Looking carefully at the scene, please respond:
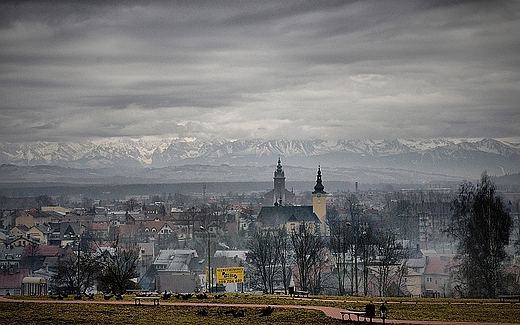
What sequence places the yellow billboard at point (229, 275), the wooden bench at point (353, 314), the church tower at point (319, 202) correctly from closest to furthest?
the wooden bench at point (353, 314)
the yellow billboard at point (229, 275)
the church tower at point (319, 202)

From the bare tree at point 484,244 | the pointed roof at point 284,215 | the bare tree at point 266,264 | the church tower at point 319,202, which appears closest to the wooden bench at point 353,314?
Result: the bare tree at point 484,244

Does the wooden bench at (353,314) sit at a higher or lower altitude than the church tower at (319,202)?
lower

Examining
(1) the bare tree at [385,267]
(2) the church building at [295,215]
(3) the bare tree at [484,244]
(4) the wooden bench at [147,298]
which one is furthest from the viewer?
(2) the church building at [295,215]

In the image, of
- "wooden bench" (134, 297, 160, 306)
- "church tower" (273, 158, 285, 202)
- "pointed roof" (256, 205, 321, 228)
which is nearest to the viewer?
"wooden bench" (134, 297, 160, 306)

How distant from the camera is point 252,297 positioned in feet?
117

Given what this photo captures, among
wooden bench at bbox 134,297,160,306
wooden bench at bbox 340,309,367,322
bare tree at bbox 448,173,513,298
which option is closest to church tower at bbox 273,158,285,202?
bare tree at bbox 448,173,513,298

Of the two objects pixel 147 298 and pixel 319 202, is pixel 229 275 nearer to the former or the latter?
pixel 147 298

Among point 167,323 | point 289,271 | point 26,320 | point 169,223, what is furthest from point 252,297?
point 169,223

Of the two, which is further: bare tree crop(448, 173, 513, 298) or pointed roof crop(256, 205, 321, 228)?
pointed roof crop(256, 205, 321, 228)

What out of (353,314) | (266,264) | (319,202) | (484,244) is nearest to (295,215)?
(319,202)

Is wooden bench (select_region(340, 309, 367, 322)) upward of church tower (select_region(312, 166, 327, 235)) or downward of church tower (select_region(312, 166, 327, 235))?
downward

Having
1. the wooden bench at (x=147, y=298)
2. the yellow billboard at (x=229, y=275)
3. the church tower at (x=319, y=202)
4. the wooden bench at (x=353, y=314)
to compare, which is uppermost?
the church tower at (x=319, y=202)

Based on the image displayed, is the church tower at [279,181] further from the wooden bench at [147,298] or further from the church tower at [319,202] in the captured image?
the wooden bench at [147,298]

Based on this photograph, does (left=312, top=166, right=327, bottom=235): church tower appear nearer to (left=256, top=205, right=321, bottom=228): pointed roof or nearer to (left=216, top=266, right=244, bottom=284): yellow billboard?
(left=256, top=205, right=321, bottom=228): pointed roof
